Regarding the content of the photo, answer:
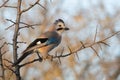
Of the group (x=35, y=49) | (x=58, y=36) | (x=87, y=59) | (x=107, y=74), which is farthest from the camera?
(x=87, y=59)

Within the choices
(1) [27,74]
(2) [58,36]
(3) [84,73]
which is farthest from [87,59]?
(2) [58,36]

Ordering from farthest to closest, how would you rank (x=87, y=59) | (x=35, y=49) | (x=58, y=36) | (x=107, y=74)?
(x=87, y=59) → (x=107, y=74) → (x=58, y=36) → (x=35, y=49)

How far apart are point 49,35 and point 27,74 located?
9690 millimetres

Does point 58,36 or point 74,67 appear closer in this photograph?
point 58,36

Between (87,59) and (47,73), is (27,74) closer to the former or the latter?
(47,73)

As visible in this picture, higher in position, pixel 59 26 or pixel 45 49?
pixel 59 26

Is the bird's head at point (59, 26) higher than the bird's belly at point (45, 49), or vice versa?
the bird's head at point (59, 26)

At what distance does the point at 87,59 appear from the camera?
50.5 feet

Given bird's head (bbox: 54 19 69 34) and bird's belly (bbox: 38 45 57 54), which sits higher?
bird's head (bbox: 54 19 69 34)

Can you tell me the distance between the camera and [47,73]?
15.7m

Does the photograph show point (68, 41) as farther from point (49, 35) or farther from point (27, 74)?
point (49, 35)

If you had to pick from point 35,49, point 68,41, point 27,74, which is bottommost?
point 27,74

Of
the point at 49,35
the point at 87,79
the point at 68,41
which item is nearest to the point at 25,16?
the point at 68,41

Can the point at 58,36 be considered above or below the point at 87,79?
above
